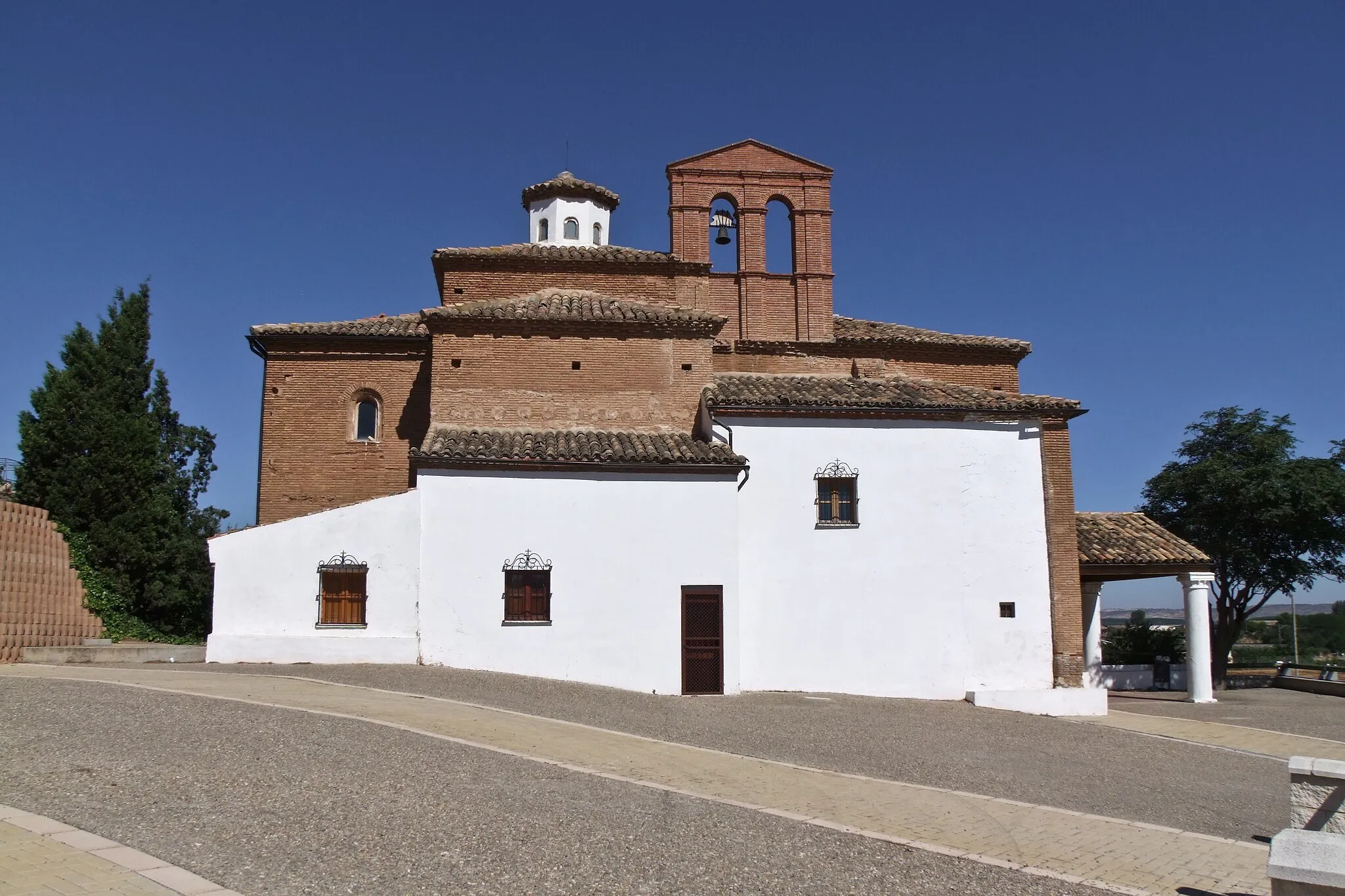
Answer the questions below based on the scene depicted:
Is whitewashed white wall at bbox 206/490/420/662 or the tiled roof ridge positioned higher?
the tiled roof ridge

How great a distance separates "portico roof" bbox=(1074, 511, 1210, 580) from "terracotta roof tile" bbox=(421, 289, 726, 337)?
8015mm

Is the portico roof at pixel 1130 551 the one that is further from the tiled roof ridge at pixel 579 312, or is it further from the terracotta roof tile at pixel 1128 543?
the tiled roof ridge at pixel 579 312

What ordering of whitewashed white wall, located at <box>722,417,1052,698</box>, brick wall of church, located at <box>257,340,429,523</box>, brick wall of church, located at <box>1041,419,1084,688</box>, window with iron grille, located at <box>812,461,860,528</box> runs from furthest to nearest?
brick wall of church, located at <box>257,340,429,523</box>
brick wall of church, located at <box>1041,419,1084,688</box>
window with iron grille, located at <box>812,461,860,528</box>
whitewashed white wall, located at <box>722,417,1052,698</box>

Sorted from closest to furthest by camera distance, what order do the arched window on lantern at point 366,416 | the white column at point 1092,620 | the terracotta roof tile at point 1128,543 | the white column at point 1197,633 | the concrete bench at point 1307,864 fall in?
the concrete bench at point 1307,864 < the terracotta roof tile at point 1128,543 < the arched window on lantern at point 366,416 < the white column at point 1197,633 < the white column at point 1092,620

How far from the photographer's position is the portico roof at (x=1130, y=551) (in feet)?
60.4

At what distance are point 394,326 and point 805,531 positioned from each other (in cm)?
900

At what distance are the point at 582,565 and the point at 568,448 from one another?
6.55 ft

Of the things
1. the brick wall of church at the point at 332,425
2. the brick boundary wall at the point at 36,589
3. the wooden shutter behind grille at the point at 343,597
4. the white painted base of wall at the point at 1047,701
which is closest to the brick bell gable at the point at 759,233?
the brick wall of church at the point at 332,425

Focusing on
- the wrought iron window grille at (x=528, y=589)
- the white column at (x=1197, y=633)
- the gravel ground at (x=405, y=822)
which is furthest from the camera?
the white column at (x=1197, y=633)

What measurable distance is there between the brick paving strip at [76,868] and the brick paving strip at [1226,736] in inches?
534

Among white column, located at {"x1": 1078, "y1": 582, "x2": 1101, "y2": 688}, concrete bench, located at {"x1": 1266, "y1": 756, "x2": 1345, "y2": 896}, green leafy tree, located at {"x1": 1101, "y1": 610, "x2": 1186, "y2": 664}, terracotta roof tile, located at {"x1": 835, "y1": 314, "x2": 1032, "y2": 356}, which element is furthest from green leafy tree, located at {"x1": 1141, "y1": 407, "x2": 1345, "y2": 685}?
concrete bench, located at {"x1": 1266, "y1": 756, "x2": 1345, "y2": 896}

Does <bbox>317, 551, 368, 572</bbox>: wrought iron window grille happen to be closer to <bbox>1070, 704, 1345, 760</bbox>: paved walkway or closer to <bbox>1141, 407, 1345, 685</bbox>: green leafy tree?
<bbox>1070, 704, 1345, 760</bbox>: paved walkway

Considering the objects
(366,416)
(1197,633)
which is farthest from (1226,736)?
(366,416)

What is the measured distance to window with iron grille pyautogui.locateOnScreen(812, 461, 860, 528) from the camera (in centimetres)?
1644
